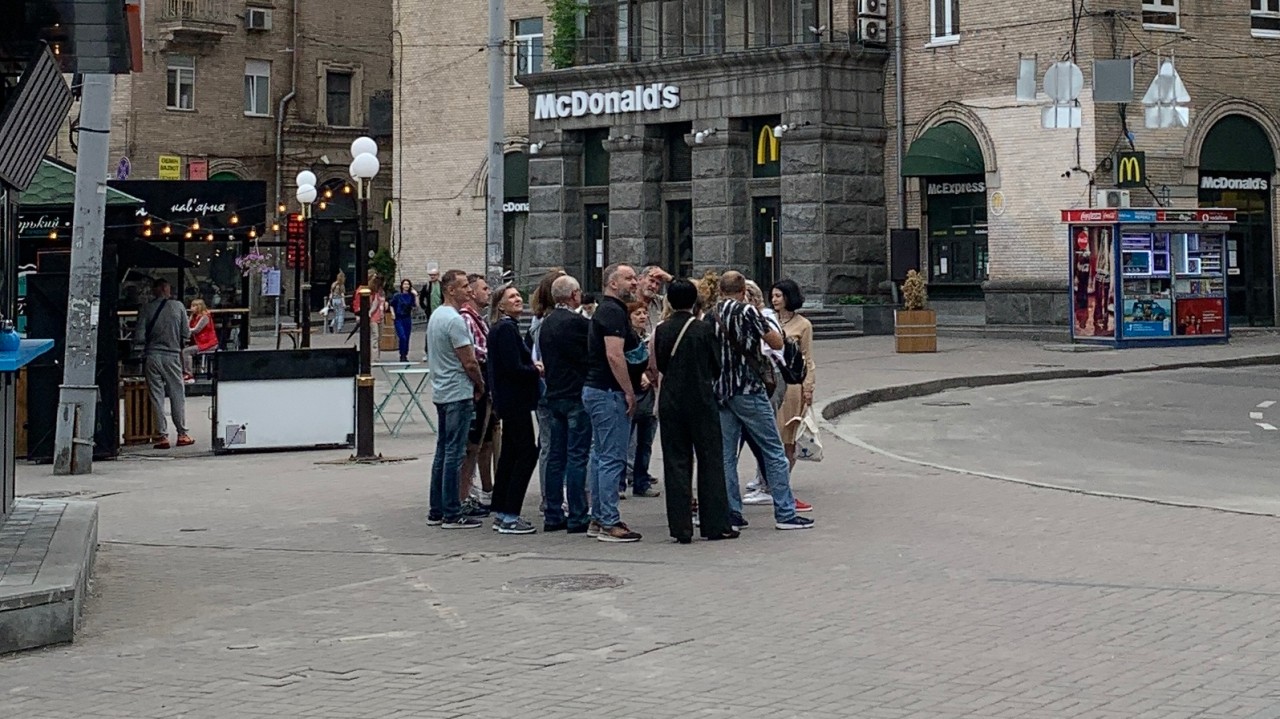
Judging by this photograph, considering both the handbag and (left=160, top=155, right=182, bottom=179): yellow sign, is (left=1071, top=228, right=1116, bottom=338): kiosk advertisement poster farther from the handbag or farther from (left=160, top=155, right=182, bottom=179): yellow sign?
(left=160, top=155, right=182, bottom=179): yellow sign

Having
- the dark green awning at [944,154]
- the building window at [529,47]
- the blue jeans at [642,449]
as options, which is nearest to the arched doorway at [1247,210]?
the dark green awning at [944,154]

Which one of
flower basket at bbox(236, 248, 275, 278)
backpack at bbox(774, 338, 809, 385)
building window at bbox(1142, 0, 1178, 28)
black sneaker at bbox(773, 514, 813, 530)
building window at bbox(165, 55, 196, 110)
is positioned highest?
building window at bbox(165, 55, 196, 110)

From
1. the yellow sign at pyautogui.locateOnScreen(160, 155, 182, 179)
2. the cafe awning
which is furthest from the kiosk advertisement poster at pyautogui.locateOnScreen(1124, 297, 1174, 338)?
the yellow sign at pyautogui.locateOnScreen(160, 155, 182, 179)

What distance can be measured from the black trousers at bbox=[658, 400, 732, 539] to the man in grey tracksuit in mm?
9083

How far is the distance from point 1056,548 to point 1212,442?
810 centimetres

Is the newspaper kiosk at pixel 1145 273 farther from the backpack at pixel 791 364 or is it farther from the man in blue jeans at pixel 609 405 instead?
the man in blue jeans at pixel 609 405

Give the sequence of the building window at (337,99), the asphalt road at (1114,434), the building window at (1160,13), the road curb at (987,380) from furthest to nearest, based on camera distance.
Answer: the building window at (337,99), the building window at (1160,13), the road curb at (987,380), the asphalt road at (1114,434)

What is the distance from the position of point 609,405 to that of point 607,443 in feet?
0.83

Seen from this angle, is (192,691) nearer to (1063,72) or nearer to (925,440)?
(925,440)

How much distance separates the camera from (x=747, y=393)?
11984 millimetres

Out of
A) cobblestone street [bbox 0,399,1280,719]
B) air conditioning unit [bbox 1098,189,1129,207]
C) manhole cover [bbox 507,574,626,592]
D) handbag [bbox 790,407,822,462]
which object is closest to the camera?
cobblestone street [bbox 0,399,1280,719]

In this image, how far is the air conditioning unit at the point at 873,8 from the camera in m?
38.1

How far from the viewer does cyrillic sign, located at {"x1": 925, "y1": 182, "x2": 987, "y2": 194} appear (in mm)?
37281

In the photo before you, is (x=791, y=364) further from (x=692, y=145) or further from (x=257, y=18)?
(x=257, y=18)
